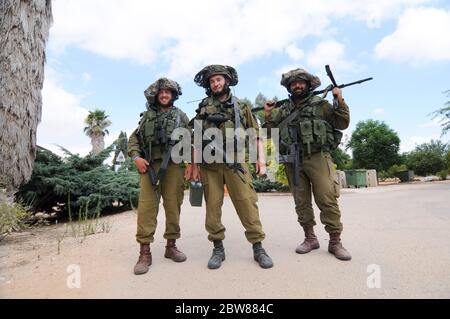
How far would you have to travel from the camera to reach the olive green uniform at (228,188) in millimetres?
3242

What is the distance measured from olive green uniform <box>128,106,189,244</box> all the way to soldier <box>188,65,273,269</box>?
0.73 ft

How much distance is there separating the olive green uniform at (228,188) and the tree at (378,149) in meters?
28.4

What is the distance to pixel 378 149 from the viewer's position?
29359 millimetres

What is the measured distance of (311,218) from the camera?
142 inches

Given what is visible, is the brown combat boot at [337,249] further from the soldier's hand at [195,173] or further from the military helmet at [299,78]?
the military helmet at [299,78]

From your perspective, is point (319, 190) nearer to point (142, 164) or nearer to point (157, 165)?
point (157, 165)

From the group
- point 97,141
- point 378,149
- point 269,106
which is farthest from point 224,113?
point 97,141

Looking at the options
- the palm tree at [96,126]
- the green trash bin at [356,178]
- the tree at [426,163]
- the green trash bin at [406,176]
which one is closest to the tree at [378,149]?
the tree at [426,163]

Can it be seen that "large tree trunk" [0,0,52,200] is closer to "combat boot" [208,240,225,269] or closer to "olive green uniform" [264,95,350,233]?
"combat boot" [208,240,225,269]

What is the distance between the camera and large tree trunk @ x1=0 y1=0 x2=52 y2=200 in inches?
189

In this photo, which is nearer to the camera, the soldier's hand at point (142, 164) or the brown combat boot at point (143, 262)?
the brown combat boot at point (143, 262)

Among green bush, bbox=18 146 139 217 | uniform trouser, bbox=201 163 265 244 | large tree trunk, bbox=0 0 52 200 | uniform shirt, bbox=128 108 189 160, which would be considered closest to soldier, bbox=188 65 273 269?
uniform trouser, bbox=201 163 265 244

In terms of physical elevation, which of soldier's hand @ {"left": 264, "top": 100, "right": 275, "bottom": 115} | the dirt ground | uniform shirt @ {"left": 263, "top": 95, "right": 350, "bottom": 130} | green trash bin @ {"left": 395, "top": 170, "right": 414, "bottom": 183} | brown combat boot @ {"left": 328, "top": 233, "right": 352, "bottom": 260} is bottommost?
the dirt ground
